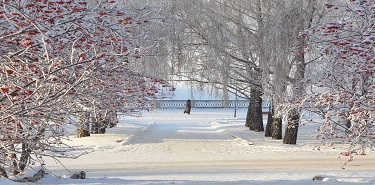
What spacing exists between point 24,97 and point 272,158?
11898mm

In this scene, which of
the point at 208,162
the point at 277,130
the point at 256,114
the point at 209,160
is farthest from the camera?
the point at 256,114

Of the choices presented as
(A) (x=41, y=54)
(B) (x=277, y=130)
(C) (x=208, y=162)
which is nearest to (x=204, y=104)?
(B) (x=277, y=130)

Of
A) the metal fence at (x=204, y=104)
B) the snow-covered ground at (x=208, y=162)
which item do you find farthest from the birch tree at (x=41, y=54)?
the metal fence at (x=204, y=104)

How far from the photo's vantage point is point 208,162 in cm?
1602

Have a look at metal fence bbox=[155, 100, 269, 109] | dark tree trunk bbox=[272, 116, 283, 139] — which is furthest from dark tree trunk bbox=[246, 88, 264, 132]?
metal fence bbox=[155, 100, 269, 109]

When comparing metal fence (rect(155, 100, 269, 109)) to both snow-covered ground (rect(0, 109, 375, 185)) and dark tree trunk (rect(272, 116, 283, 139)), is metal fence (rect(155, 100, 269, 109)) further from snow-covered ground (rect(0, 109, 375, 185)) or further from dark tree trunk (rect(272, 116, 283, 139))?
dark tree trunk (rect(272, 116, 283, 139))

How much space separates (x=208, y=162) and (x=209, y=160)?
52cm

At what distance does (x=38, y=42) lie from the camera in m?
5.95

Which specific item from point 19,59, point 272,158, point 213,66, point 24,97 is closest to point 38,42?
point 19,59

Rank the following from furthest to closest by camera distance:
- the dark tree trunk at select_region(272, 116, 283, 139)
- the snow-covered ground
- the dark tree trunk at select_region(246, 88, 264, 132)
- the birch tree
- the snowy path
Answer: the dark tree trunk at select_region(246, 88, 264, 132) → the dark tree trunk at select_region(272, 116, 283, 139) → the snowy path → the snow-covered ground → the birch tree

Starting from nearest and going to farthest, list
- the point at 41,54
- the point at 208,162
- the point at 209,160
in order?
the point at 41,54
the point at 208,162
the point at 209,160

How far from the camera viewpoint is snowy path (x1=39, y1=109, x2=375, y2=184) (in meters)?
13.4

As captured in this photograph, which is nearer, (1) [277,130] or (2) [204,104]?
(1) [277,130]

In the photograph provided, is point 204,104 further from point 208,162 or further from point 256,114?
point 208,162
